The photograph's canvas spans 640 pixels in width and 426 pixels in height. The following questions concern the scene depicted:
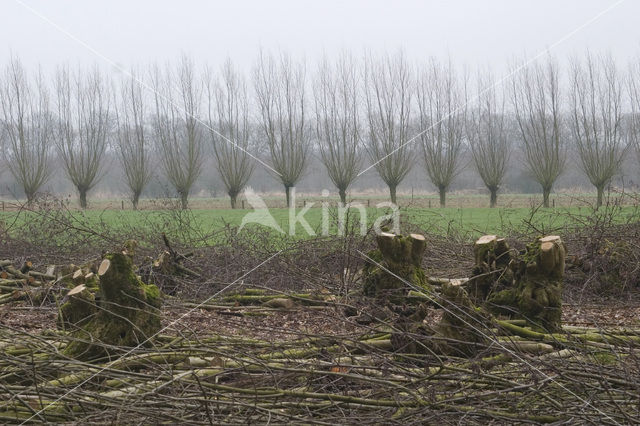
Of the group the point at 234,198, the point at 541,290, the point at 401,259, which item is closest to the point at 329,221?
the point at 401,259

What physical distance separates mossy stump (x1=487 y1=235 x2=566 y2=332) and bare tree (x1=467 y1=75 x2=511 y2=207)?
98.9 ft

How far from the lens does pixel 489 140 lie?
35.8 metres

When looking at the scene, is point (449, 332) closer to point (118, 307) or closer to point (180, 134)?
point (118, 307)

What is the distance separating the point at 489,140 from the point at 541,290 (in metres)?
32.3

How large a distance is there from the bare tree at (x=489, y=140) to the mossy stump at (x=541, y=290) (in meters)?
30.2

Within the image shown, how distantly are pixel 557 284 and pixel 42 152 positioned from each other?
35.3 m

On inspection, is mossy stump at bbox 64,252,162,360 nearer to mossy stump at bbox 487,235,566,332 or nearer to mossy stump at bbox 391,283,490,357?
mossy stump at bbox 391,283,490,357

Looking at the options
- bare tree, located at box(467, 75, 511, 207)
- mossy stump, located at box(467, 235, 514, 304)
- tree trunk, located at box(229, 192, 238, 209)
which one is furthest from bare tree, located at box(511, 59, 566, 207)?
mossy stump, located at box(467, 235, 514, 304)

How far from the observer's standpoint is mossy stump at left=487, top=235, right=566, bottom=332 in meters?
4.89

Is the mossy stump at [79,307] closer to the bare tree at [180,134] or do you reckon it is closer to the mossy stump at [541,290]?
the mossy stump at [541,290]

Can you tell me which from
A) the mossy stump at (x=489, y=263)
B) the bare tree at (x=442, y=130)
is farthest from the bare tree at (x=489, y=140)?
the mossy stump at (x=489, y=263)

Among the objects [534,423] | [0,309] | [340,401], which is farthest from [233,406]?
[0,309]

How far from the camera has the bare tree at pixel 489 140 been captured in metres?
35.1

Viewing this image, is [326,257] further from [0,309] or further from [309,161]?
[309,161]
